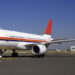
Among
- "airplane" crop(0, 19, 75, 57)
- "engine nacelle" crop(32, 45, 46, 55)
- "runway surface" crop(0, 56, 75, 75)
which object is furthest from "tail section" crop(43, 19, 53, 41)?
"runway surface" crop(0, 56, 75, 75)

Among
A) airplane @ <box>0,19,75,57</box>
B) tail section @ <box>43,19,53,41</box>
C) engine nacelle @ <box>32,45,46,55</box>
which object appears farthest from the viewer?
tail section @ <box>43,19,53,41</box>

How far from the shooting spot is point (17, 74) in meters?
7.10

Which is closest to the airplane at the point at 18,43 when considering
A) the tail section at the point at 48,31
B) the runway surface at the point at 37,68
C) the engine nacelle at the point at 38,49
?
the engine nacelle at the point at 38,49

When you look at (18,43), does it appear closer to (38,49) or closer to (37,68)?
(38,49)

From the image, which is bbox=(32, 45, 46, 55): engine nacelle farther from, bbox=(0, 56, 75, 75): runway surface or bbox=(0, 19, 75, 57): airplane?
bbox=(0, 56, 75, 75): runway surface

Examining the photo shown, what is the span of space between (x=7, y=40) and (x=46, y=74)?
41.6 feet

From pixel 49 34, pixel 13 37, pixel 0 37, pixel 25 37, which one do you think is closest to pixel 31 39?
pixel 25 37

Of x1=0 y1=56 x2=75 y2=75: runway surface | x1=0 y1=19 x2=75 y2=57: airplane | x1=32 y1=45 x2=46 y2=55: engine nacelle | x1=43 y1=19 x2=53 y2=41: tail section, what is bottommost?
x1=0 y1=56 x2=75 y2=75: runway surface

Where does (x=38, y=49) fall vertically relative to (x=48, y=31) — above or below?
below

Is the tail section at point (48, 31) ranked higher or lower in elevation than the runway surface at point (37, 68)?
higher

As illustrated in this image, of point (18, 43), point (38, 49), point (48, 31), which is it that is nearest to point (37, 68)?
point (38, 49)

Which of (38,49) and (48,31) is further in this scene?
(48,31)

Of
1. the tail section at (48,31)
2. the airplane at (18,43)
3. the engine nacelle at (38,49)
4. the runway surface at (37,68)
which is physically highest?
the tail section at (48,31)

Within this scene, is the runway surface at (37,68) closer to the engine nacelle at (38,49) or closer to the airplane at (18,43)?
the airplane at (18,43)
